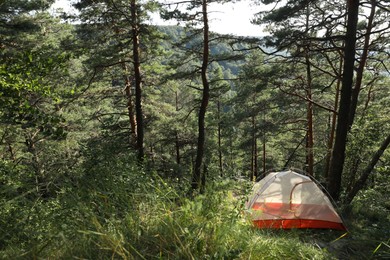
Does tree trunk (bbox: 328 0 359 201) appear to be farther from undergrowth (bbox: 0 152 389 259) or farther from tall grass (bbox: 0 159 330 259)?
tall grass (bbox: 0 159 330 259)

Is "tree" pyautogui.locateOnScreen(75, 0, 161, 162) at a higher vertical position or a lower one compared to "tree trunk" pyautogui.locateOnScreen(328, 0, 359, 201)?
higher

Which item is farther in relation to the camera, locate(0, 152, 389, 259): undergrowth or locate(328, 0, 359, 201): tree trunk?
locate(328, 0, 359, 201): tree trunk

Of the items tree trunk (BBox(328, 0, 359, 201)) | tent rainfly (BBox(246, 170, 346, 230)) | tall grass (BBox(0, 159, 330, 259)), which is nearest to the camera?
tall grass (BBox(0, 159, 330, 259))

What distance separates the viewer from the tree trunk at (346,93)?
19.7ft

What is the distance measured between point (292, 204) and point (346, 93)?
2.85 metres

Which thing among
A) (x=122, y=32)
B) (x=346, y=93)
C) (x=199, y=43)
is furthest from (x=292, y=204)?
(x=122, y=32)

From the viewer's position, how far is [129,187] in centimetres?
280

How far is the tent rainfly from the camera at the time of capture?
5102mm

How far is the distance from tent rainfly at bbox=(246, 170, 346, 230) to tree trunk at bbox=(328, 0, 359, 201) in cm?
159

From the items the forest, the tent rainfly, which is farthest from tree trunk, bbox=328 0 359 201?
the tent rainfly

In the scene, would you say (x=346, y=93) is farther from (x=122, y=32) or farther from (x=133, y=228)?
(x=122, y=32)

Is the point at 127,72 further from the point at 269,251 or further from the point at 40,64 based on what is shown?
the point at 269,251

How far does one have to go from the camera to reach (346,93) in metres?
6.20

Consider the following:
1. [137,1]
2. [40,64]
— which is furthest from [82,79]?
[40,64]
